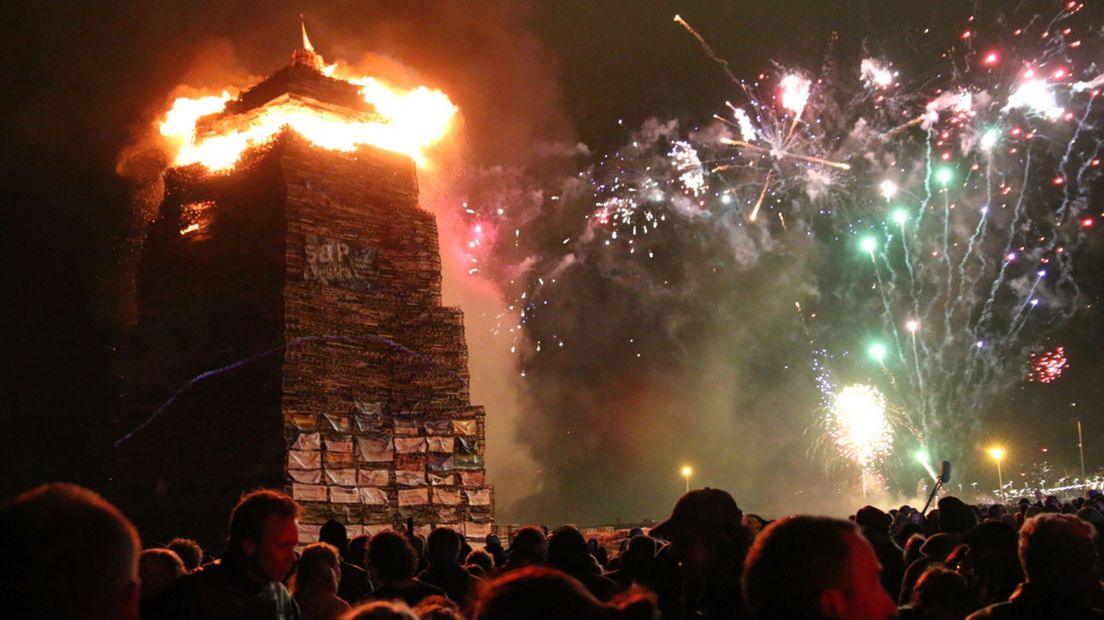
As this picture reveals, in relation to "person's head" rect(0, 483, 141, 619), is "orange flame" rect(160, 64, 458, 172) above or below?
above

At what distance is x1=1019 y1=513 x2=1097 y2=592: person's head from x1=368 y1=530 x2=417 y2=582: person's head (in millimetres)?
3623

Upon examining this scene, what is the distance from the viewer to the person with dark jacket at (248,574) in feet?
16.1

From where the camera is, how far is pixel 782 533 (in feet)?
10.0

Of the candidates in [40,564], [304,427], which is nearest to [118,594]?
[40,564]

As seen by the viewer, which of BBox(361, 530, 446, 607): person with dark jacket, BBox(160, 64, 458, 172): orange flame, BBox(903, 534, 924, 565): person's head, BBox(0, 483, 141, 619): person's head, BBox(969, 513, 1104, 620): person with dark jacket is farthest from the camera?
BBox(160, 64, 458, 172): orange flame

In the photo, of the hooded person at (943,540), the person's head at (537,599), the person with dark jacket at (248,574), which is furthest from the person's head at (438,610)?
the hooded person at (943,540)

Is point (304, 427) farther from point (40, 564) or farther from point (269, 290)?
point (40, 564)

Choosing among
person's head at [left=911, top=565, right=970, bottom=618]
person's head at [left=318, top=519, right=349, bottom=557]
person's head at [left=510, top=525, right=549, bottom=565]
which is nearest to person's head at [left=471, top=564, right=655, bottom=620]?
person's head at [left=911, top=565, right=970, bottom=618]

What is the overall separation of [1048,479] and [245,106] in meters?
49.4

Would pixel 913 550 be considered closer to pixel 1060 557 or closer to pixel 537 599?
pixel 1060 557

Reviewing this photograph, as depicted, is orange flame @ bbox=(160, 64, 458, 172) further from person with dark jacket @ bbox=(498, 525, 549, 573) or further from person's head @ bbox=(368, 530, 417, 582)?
person's head @ bbox=(368, 530, 417, 582)

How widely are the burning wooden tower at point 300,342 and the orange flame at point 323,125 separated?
88 millimetres

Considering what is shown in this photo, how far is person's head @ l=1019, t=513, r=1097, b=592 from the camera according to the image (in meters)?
4.68

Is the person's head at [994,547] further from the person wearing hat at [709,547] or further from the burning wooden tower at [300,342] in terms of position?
the burning wooden tower at [300,342]
